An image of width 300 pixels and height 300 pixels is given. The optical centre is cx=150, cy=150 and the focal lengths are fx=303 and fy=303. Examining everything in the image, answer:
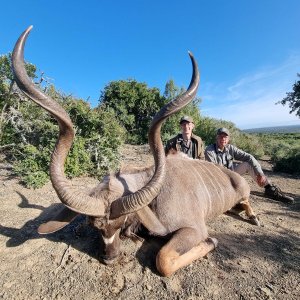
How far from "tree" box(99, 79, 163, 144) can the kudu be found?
15.1 metres

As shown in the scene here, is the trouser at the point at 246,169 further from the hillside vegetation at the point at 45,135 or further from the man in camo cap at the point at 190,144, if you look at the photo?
the hillside vegetation at the point at 45,135

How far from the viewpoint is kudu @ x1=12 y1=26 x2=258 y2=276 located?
10.6 feet

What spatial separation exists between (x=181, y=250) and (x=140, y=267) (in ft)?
1.74

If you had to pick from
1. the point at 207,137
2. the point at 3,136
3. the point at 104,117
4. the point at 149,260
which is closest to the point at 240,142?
the point at 207,137

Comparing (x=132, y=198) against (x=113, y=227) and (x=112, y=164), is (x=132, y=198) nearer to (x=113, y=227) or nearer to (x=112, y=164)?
(x=113, y=227)

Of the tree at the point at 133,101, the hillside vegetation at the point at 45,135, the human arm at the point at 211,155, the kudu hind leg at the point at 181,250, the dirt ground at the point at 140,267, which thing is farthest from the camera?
the tree at the point at 133,101

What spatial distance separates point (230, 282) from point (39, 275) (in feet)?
7.06

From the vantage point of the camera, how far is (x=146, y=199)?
136 inches

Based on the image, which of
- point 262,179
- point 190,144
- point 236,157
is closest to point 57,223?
point 190,144

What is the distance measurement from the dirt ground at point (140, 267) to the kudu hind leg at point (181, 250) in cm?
9

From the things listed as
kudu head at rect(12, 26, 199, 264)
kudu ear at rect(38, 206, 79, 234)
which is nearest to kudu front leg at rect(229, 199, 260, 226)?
kudu head at rect(12, 26, 199, 264)

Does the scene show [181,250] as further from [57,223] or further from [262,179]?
[262,179]

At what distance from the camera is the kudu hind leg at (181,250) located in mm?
3377

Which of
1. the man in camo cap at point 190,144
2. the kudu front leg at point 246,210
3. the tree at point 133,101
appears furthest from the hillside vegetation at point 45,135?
the tree at point 133,101
